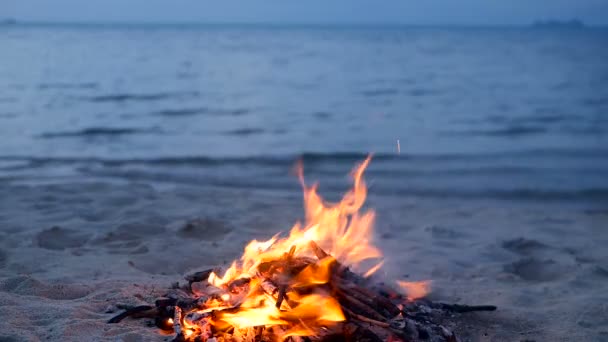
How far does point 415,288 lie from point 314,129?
12.0m

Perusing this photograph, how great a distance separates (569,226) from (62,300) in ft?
20.2

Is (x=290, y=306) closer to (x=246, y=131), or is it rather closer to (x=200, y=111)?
(x=246, y=131)

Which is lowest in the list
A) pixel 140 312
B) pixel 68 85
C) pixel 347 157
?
pixel 140 312

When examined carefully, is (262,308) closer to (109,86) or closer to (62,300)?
(62,300)

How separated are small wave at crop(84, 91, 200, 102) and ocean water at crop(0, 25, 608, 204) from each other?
0.08 meters

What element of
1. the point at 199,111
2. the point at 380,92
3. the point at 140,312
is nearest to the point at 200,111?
the point at 199,111

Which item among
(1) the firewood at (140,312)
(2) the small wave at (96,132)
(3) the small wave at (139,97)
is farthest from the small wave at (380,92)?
(1) the firewood at (140,312)

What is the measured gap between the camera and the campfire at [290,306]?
139 inches

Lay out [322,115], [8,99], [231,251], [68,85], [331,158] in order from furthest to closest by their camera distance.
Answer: [68,85] → [8,99] → [322,115] → [331,158] → [231,251]

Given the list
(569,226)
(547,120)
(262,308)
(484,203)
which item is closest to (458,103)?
(547,120)

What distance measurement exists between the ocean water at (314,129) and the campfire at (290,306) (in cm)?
575

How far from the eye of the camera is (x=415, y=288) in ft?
17.4

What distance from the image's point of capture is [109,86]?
1076 inches

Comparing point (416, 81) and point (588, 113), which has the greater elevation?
point (416, 81)
